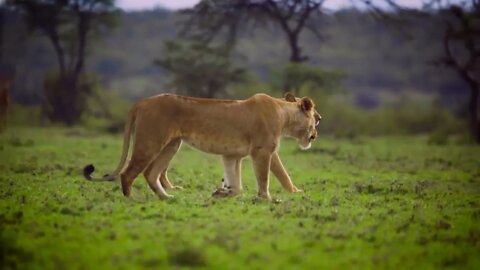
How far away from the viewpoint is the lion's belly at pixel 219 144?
9.49 m

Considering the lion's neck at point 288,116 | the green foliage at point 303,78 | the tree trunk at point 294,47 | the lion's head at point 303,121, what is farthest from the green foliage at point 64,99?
the lion's neck at point 288,116

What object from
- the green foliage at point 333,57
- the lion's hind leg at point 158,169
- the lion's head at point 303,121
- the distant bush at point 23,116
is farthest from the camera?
the green foliage at point 333,57

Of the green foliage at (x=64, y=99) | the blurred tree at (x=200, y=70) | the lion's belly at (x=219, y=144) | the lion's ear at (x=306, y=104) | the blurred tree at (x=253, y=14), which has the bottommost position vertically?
the green foliage at (x=64, y=99)

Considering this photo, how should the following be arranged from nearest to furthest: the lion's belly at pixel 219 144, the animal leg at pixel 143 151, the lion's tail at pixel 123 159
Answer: the animal leg at pixel 143 151 < the lion's tail at pixel 123 159 < the lion's belly at pixel 219 144

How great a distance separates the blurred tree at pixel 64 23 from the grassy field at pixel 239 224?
2073 centimetres

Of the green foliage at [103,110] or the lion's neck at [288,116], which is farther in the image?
the green foliage at [103,110]

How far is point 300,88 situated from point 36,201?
2247 centimetres

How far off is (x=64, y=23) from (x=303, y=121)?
25.9 m

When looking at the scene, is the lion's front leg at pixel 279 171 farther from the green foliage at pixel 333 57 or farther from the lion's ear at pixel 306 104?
the green foliage at pixel 333 57

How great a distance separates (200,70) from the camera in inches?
1243

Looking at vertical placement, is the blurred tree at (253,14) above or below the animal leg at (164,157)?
above

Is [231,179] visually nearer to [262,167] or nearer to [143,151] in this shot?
[262,167]

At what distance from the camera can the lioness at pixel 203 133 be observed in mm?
9156

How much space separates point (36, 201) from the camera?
9094mm
